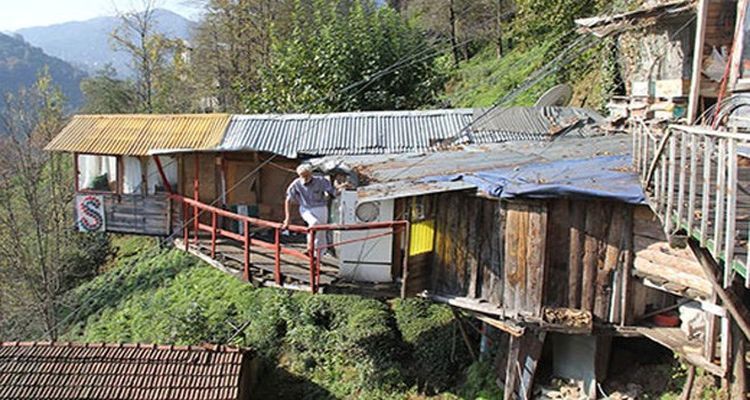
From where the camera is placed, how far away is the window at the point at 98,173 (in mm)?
14117

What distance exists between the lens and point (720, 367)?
294 inches

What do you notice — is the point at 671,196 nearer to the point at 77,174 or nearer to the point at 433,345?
the point at 433,345

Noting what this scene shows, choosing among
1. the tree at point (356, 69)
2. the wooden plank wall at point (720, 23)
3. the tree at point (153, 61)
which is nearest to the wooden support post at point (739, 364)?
the wooden plank wall at point (720, 23)

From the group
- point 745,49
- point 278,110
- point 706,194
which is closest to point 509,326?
point 745,49

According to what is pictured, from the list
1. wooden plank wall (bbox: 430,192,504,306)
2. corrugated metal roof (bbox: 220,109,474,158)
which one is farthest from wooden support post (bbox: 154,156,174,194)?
wooden plank wall (bbox: 430,192,504,306)

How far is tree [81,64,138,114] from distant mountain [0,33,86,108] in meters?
49.2

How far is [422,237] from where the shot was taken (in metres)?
9.78

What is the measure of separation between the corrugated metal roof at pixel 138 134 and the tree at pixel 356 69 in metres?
4.52

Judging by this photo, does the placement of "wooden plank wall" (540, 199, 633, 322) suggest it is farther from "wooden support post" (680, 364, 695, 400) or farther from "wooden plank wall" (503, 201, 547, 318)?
"wooden support post" (680, 364, 695, 400)

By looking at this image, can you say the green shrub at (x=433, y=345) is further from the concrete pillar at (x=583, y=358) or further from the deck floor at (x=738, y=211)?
the deck floor at (x=738, y=211)

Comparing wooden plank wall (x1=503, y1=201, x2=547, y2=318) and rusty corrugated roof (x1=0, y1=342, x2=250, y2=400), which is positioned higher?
wooden plank wall (x1=503, y1=201, x2=547, y2=318)

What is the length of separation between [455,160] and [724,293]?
621 cm

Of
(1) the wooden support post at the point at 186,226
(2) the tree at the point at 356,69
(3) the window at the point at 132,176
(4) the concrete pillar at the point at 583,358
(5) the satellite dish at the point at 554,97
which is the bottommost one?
(4) the concrete pillar at the point at 583,358

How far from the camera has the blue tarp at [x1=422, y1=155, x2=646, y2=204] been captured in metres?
7.94
